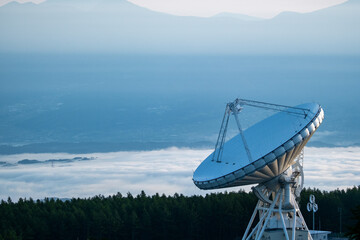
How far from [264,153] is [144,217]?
89.2 feet

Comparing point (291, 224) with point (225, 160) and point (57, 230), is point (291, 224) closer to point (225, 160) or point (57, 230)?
point (225, 160)

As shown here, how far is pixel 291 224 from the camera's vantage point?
6719cm

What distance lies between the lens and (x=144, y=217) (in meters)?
86.9

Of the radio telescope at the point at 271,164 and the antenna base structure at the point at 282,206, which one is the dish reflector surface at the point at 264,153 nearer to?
the radio telescope at the point at 271,164

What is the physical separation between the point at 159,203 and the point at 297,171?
28793 mm

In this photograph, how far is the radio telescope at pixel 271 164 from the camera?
60.8 m

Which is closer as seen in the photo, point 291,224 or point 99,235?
point 291,224

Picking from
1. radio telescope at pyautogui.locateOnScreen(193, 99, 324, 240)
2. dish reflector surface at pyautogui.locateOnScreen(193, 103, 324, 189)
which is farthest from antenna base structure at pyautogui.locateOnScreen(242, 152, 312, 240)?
dish reflector surface at pyautogui.locateOnScreen(193, 103, 324, 189)

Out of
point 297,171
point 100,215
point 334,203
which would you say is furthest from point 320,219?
point 297,171

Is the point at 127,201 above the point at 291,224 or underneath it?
above

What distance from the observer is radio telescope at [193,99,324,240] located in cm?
6084

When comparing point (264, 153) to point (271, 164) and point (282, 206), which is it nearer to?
point (271, 164)

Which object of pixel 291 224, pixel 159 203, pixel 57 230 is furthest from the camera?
pixel 159 203

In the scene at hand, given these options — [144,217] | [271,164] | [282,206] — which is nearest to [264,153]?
[271,164]
